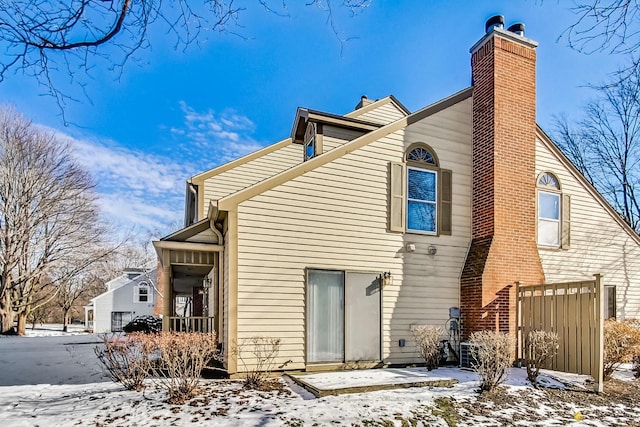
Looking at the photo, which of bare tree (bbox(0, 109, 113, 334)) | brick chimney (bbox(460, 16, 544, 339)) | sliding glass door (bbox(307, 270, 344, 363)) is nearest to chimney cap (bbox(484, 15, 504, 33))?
brick chimney (bbox(460, 16, 544, 339))

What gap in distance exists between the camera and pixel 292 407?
18.1 ft

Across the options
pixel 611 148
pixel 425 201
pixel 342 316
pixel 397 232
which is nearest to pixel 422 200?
pixel 425 201

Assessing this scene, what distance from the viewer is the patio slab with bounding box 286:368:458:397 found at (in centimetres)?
626

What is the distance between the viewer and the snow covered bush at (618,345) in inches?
297

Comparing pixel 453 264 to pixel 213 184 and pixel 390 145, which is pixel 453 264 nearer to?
pixel 390 145

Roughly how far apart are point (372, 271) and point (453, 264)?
6.56 feet

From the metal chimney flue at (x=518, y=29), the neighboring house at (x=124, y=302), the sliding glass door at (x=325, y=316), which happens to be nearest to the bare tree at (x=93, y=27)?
the sliding glass door at (x=325, y=316)

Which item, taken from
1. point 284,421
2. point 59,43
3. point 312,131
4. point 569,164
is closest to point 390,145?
point 312,131

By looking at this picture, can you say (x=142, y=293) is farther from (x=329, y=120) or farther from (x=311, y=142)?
(x=329, y=120)

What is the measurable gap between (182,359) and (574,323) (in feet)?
21.5

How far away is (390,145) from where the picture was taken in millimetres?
8984

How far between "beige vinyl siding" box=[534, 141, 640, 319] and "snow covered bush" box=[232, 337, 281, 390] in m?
6.79

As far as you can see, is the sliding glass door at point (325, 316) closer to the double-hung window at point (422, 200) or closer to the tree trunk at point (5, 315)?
the double-hung window at point (422, 200)

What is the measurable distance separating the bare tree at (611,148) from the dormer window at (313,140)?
50.6ft
